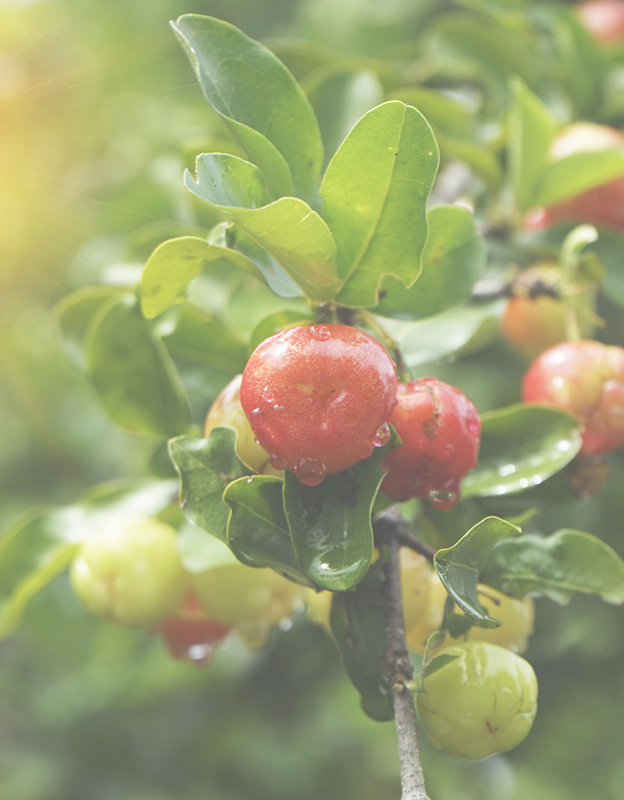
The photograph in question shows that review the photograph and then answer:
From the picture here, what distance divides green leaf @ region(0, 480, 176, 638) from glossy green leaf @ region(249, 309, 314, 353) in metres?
0.32

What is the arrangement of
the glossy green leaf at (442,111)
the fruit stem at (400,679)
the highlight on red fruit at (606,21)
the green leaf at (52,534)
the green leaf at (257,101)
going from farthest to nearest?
1. the highlight on red fruit at (606,21)
2. the glossy green leaf at (442,111)
3. the green leaf at (52,534)
4. the green leaf at (257,101)
5. the fruit stem at (400,679)

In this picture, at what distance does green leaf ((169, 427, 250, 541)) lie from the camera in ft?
2.06

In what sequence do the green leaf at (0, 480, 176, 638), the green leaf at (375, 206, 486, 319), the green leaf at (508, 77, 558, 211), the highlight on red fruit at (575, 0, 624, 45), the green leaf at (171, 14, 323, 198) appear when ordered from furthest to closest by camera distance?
1. the highlight on red fruit at (575, 0, 624, 45)
2. the green leaf at (508, 77, 558, 211)
3. the green leaf at (0, 480, 176, 638)
4. the green leaf at (375, 206, 486, 319)
5. the green leaf at (171, 14, 323, 198)

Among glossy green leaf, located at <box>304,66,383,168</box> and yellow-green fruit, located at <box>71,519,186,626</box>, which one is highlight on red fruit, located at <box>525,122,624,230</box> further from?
yellow-green fruit, located at <box>71,519,186,626</box>

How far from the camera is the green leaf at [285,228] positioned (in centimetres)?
54

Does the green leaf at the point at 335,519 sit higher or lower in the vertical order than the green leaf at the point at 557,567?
higher

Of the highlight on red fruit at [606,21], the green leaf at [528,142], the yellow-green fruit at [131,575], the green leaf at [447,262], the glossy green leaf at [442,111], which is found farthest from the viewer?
the highlight on red fruit at [606,21]

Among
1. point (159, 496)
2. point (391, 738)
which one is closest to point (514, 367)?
point (159, 496)

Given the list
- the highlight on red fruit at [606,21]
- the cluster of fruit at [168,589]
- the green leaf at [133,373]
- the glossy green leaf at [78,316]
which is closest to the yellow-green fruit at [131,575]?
the cluster of fruit at [168,589]

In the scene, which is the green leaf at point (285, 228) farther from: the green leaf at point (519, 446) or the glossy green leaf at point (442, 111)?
the glossy green leaf at point (442, 111)

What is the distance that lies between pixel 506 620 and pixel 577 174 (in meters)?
0.63

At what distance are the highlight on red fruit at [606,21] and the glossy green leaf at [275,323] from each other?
1.22 meters

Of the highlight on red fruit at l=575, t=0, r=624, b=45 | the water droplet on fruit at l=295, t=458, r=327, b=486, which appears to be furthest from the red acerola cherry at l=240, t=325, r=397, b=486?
the highlight on red fruit at l=575, t=0, r=624, b=45

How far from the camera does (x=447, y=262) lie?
0.77 m
